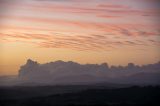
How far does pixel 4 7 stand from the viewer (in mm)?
3980

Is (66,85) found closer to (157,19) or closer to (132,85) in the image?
(132,85)

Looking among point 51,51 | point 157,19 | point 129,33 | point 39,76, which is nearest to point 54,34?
point 51,51

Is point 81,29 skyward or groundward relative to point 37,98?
skyward

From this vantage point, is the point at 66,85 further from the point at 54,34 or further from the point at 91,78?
the point at 54,34

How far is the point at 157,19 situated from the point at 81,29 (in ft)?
2.55

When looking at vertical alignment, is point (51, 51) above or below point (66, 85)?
above

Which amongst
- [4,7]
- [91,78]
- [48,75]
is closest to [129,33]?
[91,78]

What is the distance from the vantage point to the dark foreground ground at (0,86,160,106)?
3.92 metres

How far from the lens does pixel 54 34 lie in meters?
4.02

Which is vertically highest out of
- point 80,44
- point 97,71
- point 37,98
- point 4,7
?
point 4,7

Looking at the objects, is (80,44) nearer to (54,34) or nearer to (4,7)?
(54,34)

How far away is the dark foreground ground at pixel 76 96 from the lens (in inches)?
154

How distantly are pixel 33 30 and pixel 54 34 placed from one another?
21 centimetres

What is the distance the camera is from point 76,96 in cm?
398
